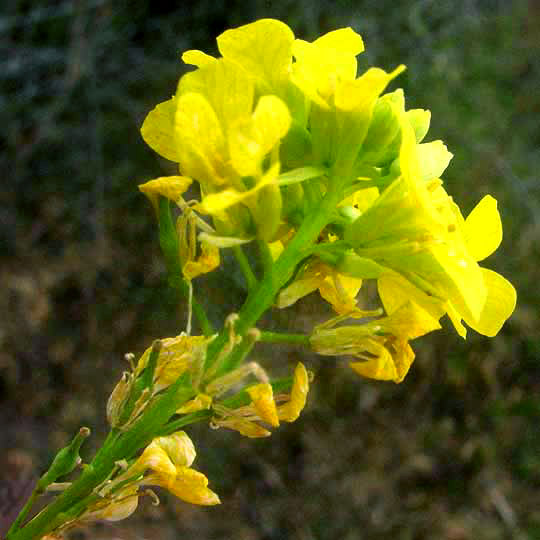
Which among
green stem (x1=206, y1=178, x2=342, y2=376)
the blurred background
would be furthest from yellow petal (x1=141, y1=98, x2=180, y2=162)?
the blurred background

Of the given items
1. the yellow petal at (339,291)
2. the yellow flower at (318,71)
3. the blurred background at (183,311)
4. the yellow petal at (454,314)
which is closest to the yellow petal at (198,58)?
the yellow flower at (318,71)

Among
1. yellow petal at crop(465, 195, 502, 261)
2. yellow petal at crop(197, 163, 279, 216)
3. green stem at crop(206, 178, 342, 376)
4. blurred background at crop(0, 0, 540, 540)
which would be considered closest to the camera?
yellow petal at crop(197, 163, 279, 216)

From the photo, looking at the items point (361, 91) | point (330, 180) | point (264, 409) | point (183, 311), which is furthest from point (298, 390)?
point (183, 311)

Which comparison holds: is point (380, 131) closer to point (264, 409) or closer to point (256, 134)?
point (256, 134)

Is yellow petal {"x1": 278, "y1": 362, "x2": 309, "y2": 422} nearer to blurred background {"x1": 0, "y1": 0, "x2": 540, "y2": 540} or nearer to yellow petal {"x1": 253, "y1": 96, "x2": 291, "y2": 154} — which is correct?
yellow petal {"x1": 253, "y1": 96, "x2": 291, "y2": 154}

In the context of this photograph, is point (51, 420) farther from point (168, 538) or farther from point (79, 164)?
point (79, 164)

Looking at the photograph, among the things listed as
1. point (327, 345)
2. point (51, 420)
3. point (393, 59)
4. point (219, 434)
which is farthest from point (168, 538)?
point (327, 345)

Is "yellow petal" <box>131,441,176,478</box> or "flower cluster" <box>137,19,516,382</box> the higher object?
"flower cluster" <box>137,19,516,382</box>
